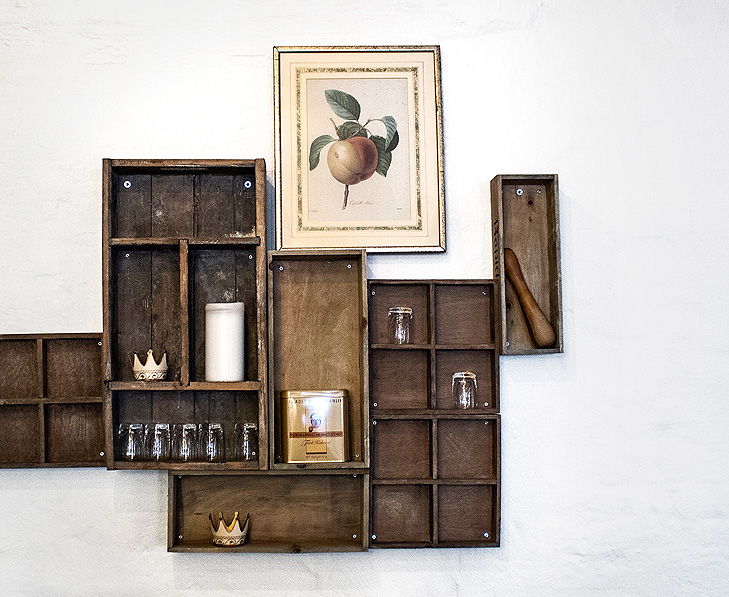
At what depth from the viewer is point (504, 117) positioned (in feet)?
7.32

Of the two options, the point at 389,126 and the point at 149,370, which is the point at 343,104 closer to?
the point at 389,126

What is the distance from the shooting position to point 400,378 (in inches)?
84.7

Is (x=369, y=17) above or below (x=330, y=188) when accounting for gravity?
above

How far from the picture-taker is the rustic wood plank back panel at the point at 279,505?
2.12 m

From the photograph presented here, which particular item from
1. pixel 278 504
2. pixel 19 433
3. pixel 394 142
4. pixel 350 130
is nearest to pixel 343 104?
pixel 350 130

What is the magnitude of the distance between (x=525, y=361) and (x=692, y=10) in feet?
4.04

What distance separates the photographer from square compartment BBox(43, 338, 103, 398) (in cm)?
212

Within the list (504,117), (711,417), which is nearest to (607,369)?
(711,417)

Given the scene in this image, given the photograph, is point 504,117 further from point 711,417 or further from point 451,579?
point 451,579

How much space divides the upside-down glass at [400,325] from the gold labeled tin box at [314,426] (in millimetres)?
232

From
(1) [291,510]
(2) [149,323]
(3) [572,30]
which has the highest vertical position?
(3) [572,30]

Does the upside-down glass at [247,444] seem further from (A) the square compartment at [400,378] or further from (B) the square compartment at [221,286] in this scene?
(A) the square compartment at [400,378]

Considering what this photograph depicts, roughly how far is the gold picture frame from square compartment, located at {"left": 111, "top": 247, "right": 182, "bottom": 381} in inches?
13.8

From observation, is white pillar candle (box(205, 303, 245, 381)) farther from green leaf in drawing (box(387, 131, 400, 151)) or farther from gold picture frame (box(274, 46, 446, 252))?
green leaf in drawing (box(387, 131, 400, 151))
